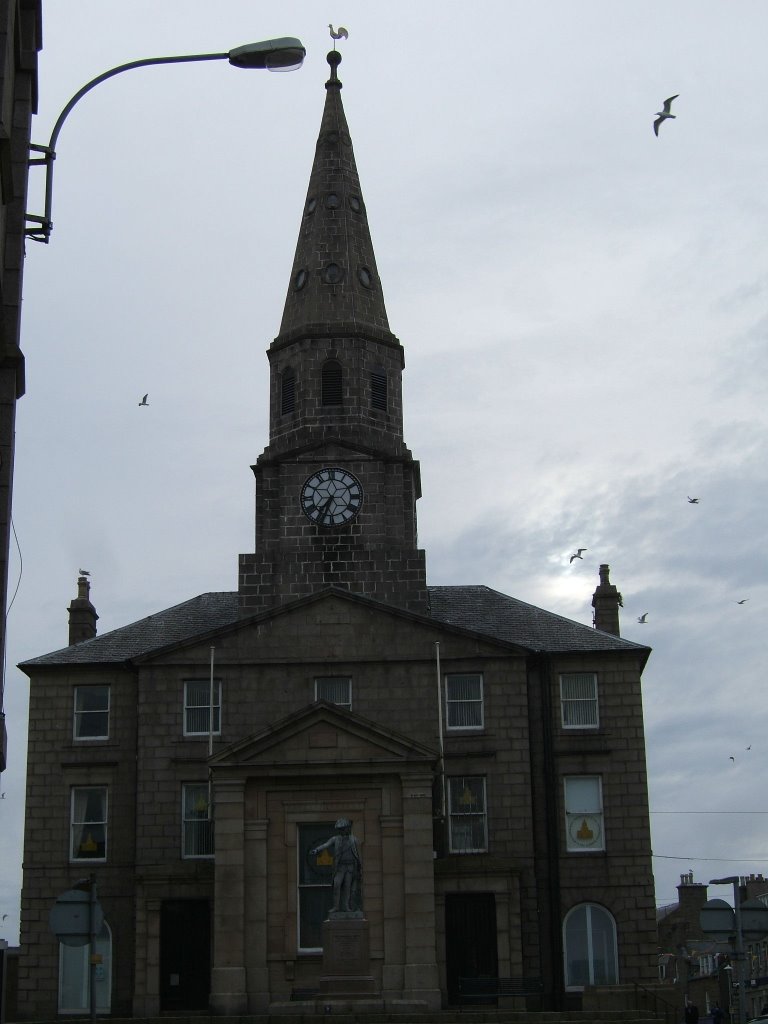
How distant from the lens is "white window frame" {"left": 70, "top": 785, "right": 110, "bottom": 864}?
46281 millimetres

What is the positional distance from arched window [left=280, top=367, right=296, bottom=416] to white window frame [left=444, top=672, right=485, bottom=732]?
11.1 metres

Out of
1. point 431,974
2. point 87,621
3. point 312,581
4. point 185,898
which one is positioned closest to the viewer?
point 431,974

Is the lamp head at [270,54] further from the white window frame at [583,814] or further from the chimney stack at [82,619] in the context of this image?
the chimney stack at [82,619]

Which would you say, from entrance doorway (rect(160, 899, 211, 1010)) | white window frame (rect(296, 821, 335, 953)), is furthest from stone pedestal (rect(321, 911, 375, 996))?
entrance doorway (rect(160, 899, 211, 1010))

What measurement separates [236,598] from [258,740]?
11.3m

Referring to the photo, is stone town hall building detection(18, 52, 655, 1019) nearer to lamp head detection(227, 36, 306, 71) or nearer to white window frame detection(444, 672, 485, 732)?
white window frame detection(444, 672, 485, 732)

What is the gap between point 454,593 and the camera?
52.5m

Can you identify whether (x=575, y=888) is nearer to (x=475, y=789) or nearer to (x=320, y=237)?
(x=475, y=789)

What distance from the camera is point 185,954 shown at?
44.2m

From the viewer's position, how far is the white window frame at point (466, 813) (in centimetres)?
4572

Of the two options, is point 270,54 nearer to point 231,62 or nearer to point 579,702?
point 231,62

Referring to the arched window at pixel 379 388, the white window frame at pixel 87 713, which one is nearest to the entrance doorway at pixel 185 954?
the white window frame at pixel 87 713

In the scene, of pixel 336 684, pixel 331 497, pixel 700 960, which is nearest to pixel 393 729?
pixel 336 684

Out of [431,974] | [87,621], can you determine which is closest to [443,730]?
[431,974]
